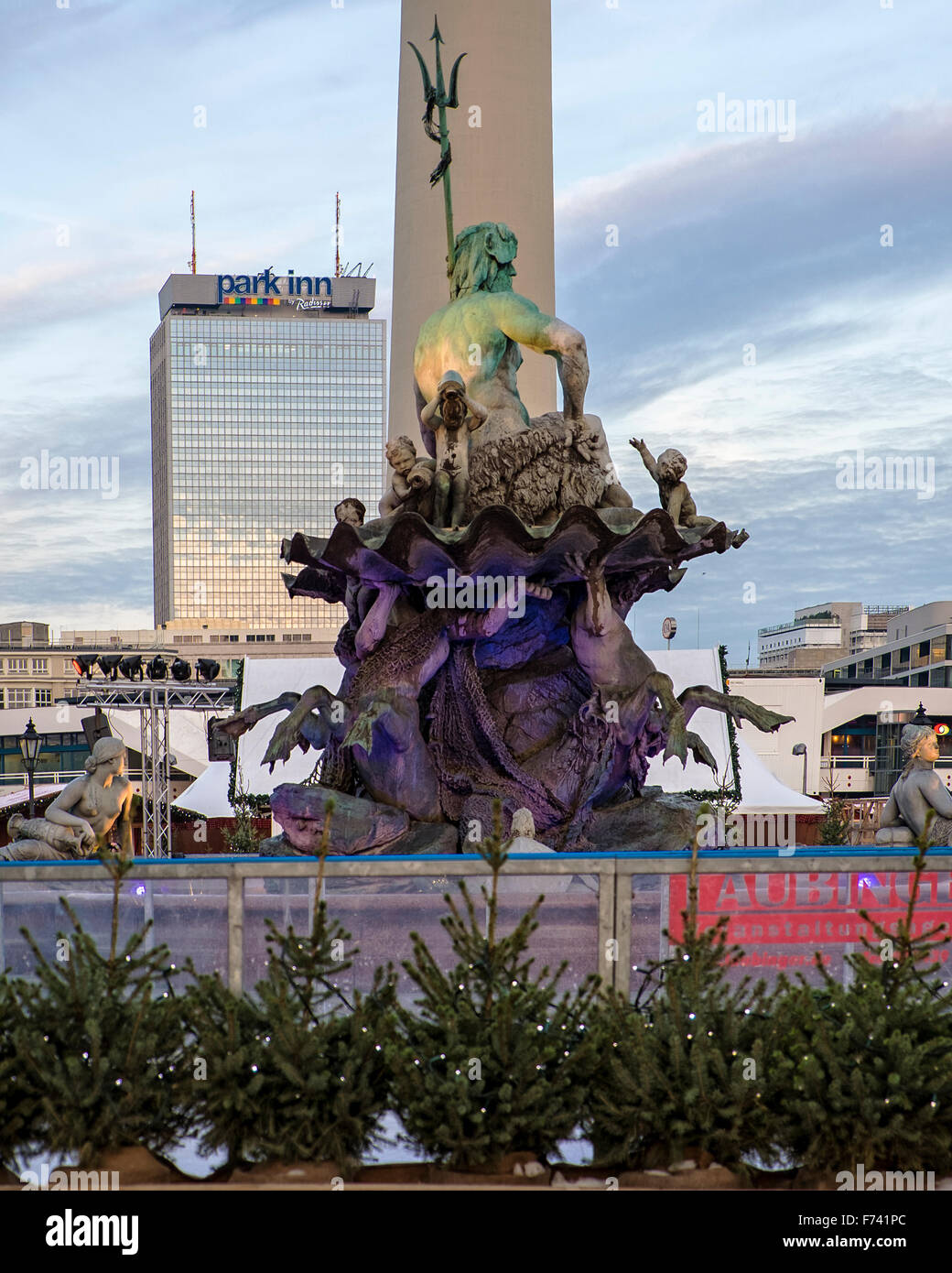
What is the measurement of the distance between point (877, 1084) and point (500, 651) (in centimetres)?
723

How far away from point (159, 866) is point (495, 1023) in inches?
81.4

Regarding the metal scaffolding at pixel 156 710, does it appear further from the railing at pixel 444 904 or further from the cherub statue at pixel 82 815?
the railing at pixel 444 904

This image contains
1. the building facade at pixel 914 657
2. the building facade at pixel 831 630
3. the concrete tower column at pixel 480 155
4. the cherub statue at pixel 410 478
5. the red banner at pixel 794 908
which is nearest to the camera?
the red banner at pixel 794 908

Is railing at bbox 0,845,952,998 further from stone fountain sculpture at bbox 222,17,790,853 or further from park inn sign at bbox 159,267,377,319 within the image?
park inn sign at bbox 159,267,377,319

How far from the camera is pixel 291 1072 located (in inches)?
235

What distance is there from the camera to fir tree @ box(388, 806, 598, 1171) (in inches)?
235

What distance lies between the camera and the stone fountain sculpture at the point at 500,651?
1198cm

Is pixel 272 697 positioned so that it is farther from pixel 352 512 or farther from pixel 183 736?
pixel 183 736

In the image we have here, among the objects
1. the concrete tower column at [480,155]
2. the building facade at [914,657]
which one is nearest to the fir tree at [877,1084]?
the concrete tower column at [480,155]

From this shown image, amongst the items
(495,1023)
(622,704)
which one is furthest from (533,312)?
(495,1023)

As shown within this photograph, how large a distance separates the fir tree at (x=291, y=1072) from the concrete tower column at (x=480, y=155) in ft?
142
